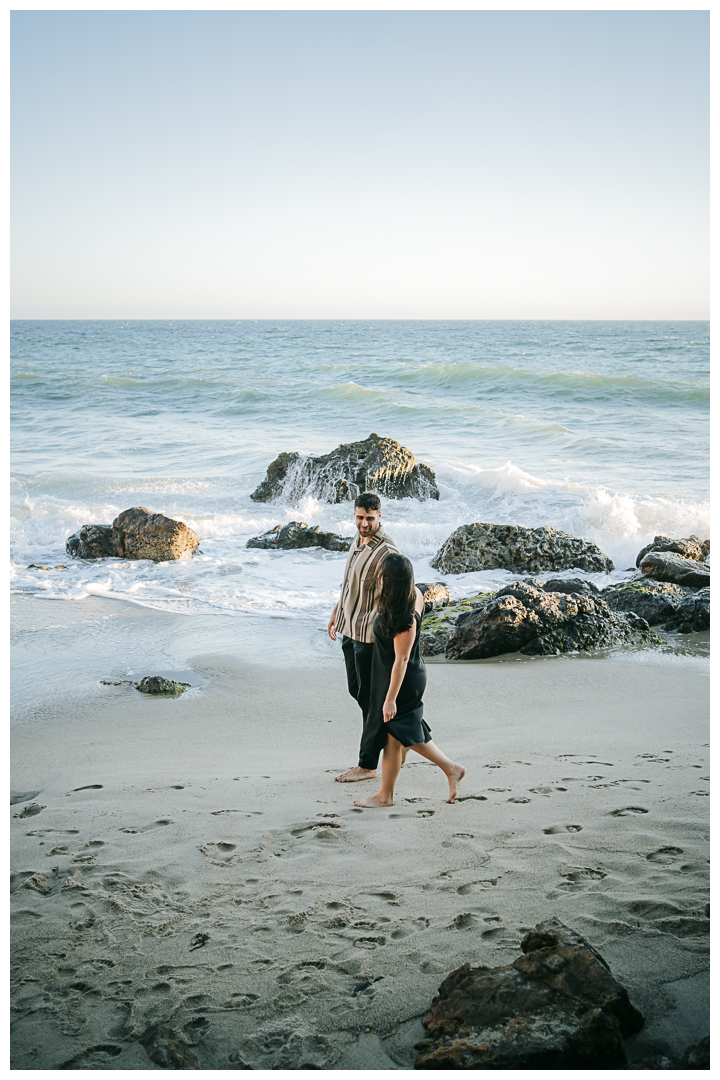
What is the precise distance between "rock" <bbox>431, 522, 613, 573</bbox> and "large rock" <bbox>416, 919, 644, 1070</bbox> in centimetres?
769

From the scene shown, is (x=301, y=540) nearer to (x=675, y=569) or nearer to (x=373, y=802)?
(x=675, y=569)

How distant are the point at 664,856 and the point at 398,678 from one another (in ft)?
4.63

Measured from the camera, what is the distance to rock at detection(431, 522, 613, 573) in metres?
9.87

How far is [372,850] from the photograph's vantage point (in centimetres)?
332

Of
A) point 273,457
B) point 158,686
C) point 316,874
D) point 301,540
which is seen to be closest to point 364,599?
point 316,874

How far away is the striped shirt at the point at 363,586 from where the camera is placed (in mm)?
3963

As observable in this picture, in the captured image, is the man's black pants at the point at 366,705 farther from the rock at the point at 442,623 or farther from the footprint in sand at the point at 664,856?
the rock at the point at 442,623

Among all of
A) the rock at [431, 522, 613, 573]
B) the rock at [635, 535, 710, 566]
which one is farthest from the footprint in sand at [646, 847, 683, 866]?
the rock at [635, 535, 710, 566]

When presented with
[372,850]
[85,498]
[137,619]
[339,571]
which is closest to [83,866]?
[372,850]

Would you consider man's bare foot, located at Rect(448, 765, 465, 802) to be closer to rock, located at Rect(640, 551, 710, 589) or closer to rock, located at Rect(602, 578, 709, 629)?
rock, located at Rect(602, 578, 709, 629)

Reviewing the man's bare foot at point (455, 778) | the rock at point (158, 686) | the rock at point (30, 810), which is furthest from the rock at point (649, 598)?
the rock at point (30, 810)

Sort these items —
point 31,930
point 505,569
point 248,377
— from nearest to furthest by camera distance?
point 31,930 → point 505,569 → point 248,377

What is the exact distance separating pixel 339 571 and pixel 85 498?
7.61 metres
